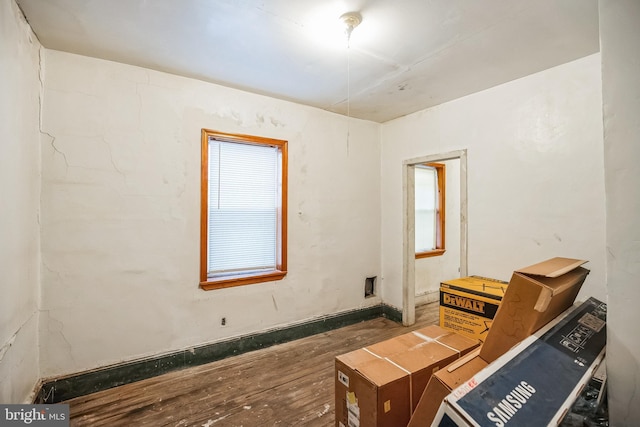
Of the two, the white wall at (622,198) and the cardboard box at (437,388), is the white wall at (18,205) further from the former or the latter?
the white wall at (622,198)

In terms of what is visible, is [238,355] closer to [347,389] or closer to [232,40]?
[347,389]

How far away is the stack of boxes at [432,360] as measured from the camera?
119cm

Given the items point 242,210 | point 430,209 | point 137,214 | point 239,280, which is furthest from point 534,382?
point 430,209

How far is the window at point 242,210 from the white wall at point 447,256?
264 cm

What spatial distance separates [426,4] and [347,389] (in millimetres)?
2211

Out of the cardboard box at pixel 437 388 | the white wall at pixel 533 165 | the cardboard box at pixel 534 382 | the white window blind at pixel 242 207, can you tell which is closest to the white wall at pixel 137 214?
the white window blind at pixel 242 207

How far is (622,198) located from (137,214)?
302cm

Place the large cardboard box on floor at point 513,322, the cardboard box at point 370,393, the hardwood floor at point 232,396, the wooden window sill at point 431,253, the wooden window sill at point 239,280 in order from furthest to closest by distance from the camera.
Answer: the wooden window sill at point 431,253
the wooden window sill at point 239,280
the hardwood floor at point 232,396
the cardboard box at point 370,393
the large cardboard box on floor at point 513,322

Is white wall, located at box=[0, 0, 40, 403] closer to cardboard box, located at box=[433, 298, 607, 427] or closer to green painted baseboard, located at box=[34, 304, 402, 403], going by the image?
green painted baseboard, located at box=[34, 304, 402, 403]

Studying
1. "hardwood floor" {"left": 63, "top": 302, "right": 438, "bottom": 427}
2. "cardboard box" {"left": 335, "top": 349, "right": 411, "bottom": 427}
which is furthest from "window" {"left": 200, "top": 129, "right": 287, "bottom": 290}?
"cardboard box" {"left": 335, "top": 349, "right": 411, "bottom": 427}

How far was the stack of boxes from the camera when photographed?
1190 millimetres

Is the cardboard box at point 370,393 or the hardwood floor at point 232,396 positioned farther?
the hardwood floor at point 232,396

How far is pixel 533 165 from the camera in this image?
96.6 inches

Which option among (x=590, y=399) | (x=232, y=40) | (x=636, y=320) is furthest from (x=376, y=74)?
(x=590, y=399)
